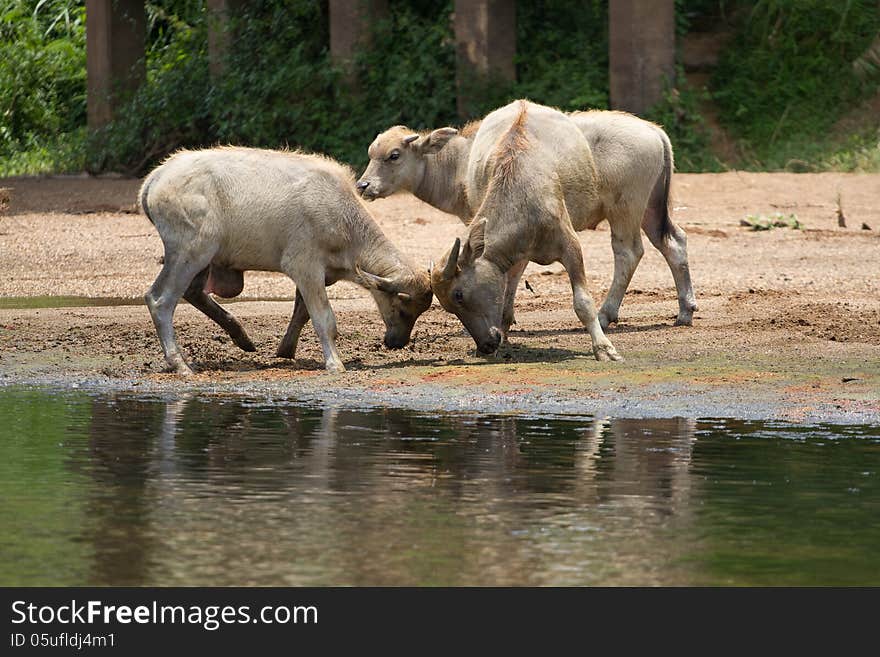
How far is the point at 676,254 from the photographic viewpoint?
13.1m

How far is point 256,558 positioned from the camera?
614cm

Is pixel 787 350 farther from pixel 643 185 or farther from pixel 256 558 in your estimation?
pixel 256 558

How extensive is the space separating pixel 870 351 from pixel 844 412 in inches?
91.7

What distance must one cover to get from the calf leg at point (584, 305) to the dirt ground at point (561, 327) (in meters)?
0.17

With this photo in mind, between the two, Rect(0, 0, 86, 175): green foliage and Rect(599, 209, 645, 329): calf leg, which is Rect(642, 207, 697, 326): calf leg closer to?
Rect(599, 209, 645, 329): calf leg

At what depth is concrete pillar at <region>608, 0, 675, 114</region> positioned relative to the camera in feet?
67.2

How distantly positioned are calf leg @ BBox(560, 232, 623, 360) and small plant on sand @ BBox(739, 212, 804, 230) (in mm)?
7057

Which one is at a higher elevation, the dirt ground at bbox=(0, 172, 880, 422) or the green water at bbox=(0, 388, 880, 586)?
the green water at bbox=(0, 388, 880, 586)

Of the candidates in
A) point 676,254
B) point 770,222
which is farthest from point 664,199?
point 770,222

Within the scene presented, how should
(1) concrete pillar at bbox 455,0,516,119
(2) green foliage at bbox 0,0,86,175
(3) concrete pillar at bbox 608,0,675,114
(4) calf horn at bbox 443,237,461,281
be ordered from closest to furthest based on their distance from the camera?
(4) calf horn at bbox 443,237,461,281 → (3) concrete pillar at bbox 608,0,675,114 → (1) concrete pillar at bbox 455,0,516,119 → (2) green foliage at bbox 0,0,86,175

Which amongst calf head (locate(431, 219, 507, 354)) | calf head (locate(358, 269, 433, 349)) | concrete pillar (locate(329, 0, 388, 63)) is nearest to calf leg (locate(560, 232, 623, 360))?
calf head (locate(431, 219, 507, 354))

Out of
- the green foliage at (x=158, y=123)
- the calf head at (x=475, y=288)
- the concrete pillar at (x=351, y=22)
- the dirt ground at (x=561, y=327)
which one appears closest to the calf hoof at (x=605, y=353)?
the dirt ground at (x=561, y=327)

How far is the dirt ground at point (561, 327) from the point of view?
1006 cm

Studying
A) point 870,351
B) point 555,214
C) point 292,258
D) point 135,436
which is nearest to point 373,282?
point 292,258
